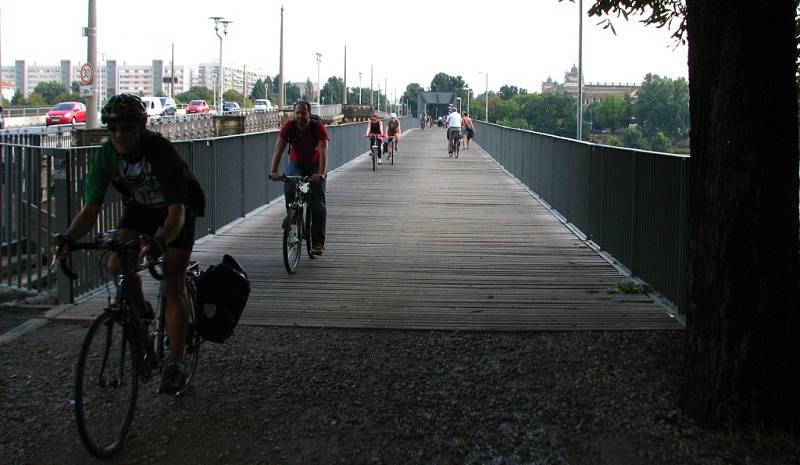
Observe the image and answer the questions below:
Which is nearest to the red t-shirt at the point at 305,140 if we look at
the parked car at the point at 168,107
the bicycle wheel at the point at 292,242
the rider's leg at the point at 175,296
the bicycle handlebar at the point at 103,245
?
the bicycle wheel at the point at 292,242

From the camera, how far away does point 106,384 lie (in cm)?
462

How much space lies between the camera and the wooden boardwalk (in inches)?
306

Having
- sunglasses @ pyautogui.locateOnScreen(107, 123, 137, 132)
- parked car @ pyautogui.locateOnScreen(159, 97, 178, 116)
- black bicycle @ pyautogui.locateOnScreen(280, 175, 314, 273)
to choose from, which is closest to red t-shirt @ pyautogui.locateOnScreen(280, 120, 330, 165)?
black bicycle @ pyautogui.locateOnScreen(280, 175, 314, 273)

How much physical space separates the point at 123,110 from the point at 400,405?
212 cm

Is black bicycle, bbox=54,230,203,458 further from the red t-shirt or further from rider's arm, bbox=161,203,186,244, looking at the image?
the red t-shirt

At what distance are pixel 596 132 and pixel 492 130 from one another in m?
7.24

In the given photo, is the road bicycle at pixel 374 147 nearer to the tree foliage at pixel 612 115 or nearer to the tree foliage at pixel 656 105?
the tree foliage at pixel 656 105

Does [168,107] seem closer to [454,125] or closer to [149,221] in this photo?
[454,125]

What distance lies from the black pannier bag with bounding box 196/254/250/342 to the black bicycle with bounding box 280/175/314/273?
3.99 meters

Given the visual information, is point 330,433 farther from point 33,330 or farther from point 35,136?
point 35,136

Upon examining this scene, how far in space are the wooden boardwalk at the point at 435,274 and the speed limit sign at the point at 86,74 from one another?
13.7 meters

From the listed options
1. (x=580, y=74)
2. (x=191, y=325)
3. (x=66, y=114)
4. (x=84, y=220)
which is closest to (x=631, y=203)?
(x=191, y=325)

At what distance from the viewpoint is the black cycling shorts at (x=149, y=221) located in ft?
16.7

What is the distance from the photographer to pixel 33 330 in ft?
23.9
